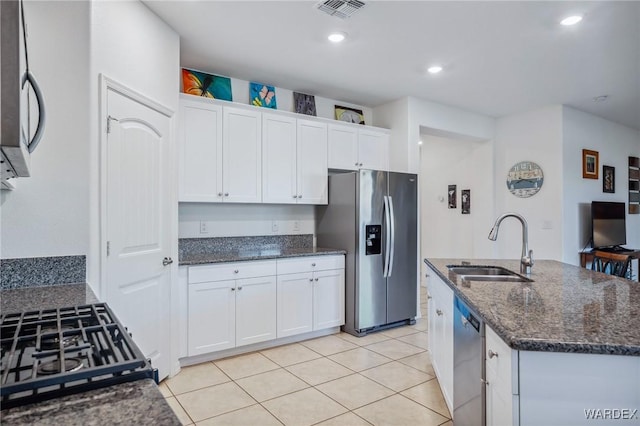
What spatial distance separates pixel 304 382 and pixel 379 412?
25.4 inches

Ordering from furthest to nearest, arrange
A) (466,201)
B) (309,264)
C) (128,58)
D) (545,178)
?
(466,201)
(545,178)
(309,264)
(128,58)

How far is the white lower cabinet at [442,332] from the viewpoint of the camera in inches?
85.9

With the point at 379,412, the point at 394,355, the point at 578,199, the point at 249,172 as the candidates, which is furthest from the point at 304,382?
the point at 578,199

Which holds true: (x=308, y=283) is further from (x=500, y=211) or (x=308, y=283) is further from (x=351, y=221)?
(x=500, y=211)

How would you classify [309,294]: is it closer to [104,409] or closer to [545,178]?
[104,409]

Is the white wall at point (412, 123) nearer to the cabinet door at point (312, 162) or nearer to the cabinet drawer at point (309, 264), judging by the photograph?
the cabinet door at point (312, 162)

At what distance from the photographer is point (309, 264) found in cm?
370

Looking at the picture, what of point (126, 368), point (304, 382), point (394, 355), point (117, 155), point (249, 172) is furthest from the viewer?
point (249, 172)

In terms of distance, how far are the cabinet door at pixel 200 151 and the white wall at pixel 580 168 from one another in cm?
423

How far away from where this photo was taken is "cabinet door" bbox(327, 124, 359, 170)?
420 centimetres

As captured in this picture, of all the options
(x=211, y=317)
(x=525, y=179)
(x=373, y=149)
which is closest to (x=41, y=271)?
(x=211, y=317)

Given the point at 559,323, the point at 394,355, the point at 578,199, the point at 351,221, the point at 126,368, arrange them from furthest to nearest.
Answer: the point at 578,199 → the point at 351,221 → the point at 394,355 → the point at 559,323 → the point at 126,368

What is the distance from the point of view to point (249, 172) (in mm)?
3645

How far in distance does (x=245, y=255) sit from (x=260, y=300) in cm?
43
